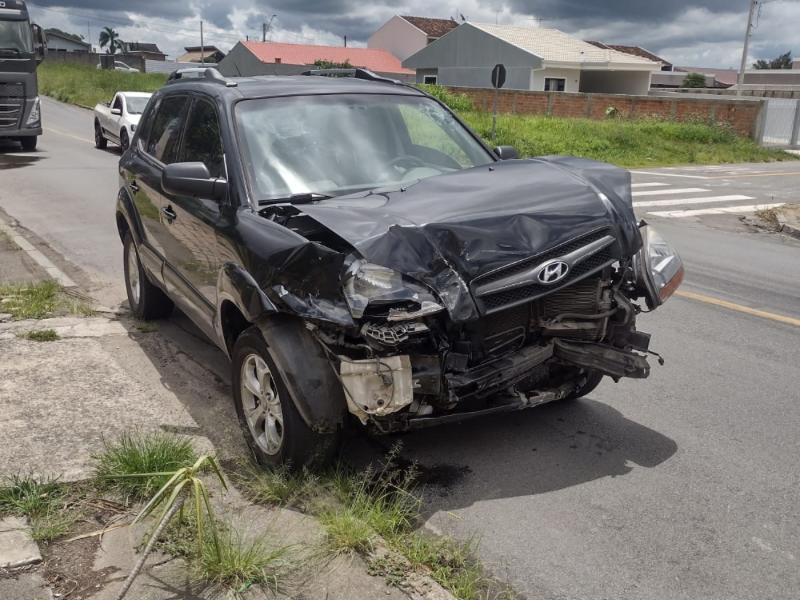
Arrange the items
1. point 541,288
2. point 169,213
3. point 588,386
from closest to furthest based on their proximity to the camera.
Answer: point 541,288 → point 588,386 → point 169,213

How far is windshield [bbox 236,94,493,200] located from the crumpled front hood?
1.10ft

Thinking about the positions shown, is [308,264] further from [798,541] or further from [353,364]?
[798,541]

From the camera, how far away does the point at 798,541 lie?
356cm

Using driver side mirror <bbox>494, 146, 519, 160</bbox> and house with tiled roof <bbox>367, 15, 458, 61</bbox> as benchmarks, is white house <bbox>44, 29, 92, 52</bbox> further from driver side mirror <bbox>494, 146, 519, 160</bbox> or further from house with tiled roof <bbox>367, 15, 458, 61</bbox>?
driver side mirror <bbox>494, 146, 519, 160</bbox>

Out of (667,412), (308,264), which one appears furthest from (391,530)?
(667,412)

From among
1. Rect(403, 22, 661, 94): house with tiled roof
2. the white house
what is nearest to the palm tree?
the white house

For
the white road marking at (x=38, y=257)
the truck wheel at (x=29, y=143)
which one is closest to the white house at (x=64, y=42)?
the truck wheel at (x=29, y=143)

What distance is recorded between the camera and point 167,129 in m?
5.89

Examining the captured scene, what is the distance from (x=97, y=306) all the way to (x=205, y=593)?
15.2ft

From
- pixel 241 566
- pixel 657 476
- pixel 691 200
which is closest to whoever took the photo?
pixel 241 566

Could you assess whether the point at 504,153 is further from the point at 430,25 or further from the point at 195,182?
the point at 430,25

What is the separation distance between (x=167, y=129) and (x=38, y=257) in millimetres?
3821

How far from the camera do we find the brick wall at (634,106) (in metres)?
31.7

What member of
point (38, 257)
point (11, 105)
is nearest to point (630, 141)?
point (11, 105)
